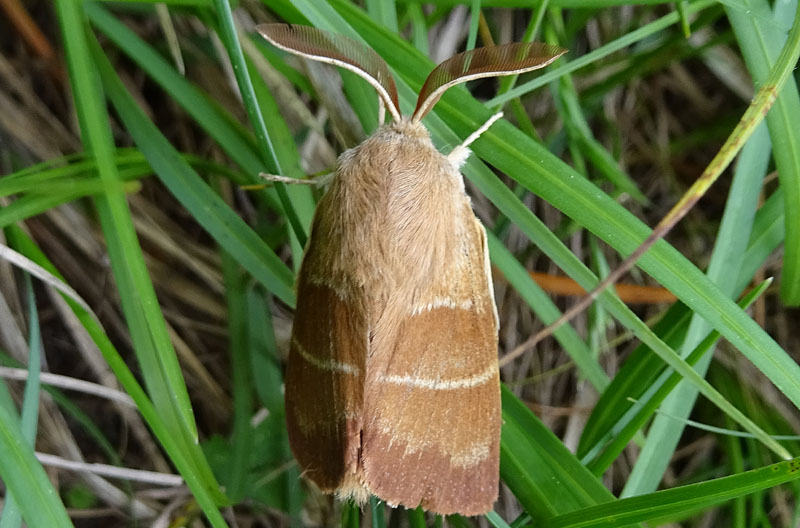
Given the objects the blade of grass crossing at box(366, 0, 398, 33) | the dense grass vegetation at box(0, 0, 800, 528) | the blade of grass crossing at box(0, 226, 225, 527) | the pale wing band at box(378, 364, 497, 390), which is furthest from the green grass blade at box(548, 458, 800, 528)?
the blade of grass crossing at box(366, 0, 398, 33)

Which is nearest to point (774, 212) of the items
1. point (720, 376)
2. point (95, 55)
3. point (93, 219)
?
point (720, 376)

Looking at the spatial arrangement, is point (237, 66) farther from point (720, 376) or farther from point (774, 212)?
point (720, 376)

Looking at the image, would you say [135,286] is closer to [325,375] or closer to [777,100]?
[325,375]

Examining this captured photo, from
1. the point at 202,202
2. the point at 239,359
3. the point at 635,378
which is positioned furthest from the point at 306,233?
the point at 635,378

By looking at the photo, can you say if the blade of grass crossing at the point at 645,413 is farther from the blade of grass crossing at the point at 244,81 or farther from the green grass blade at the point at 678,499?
the blade of grass crossing at the point at 244,81

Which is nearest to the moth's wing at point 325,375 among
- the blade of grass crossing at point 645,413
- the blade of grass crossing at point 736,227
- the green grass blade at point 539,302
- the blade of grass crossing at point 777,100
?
the green grass blade at point 539,302

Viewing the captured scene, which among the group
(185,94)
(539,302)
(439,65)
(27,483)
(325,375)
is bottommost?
(27,483)
